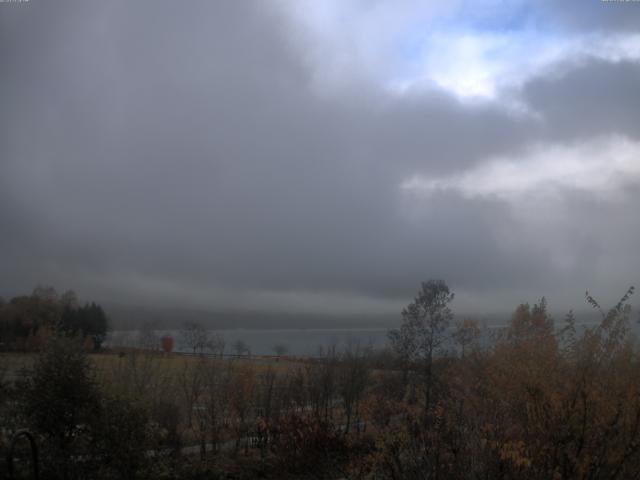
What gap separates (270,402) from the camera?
20.7m

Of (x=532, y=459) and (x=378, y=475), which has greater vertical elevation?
(x=532, y=459)

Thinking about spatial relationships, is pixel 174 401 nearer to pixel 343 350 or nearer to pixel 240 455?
pixel 240 455

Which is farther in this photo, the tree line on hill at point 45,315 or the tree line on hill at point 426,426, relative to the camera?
the tree line on hill at point 45,315

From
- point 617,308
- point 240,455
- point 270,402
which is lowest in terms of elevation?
point 240,455

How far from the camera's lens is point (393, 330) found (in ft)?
109

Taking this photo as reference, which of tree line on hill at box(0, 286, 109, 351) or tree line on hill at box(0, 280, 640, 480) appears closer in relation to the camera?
tree line on hill at box(0, 280, 640, 480)

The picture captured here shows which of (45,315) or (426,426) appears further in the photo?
(45,315)

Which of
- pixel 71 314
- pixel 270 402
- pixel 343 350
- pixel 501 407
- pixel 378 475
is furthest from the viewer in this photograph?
pixel 71 314

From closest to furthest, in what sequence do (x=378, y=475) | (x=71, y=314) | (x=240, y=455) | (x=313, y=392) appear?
(x=378, y=475)
(x=240, y=455)
(x=313, y=392)
(x=71, y=314)

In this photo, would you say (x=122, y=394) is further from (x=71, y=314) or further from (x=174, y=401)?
(x=71, y=314)

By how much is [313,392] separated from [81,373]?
12144mm

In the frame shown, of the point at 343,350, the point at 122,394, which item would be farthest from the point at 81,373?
the point at 343,350

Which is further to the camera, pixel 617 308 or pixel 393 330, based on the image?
pixel 393 330

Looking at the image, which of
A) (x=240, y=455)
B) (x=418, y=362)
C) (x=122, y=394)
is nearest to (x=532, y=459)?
(x=122, y=394)
